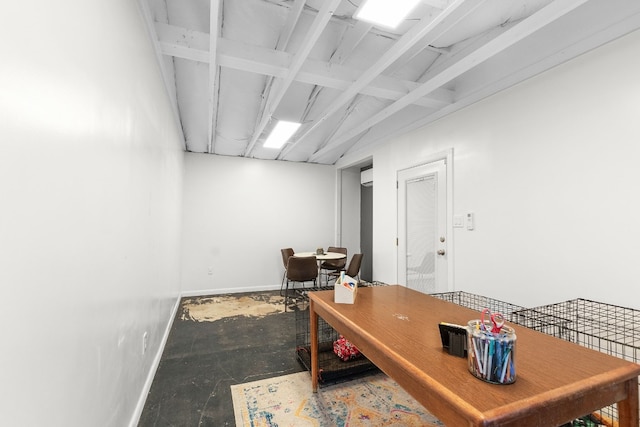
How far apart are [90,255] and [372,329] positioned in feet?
4.14

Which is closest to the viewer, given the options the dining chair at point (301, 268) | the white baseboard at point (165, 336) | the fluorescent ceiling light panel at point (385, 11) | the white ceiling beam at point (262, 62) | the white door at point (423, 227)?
the fluorescent ceiling light panel at point (385, 11)

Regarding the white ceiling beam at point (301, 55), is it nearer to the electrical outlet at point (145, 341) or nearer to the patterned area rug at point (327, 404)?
the electrical outlet at point (145, 341)

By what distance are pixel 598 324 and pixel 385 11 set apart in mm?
2471

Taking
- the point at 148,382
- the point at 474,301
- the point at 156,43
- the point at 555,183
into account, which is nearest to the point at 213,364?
the point at 148,382

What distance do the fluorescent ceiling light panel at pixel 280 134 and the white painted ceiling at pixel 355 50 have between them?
0.53 feet

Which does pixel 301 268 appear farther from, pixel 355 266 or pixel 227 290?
pixel 227 290

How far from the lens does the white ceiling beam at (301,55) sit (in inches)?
71.0

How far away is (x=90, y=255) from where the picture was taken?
117 centimetres

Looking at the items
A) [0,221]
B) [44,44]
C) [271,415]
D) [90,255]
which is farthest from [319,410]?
[44,44]

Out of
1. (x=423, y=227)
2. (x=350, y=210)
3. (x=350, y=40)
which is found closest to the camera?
(x=350, y=40)

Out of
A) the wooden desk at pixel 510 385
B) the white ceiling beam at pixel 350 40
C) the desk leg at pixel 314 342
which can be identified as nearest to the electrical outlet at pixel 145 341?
the desk leg at pixel 314 342

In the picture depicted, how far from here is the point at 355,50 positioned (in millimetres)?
2660

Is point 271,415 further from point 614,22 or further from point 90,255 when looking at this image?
point 614,22

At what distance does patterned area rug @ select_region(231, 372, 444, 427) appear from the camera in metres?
1.91
